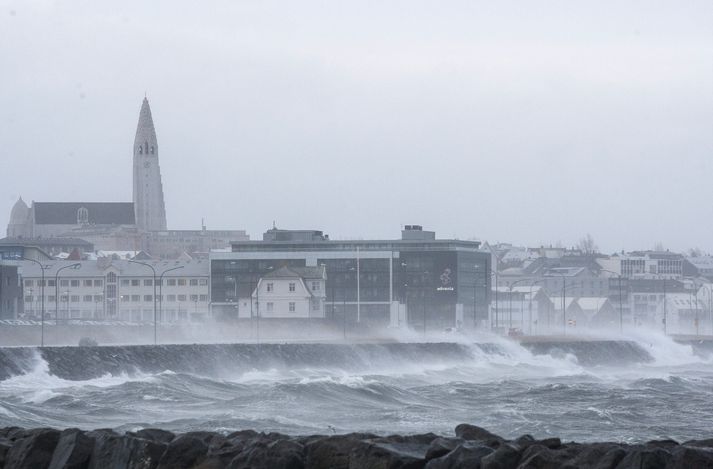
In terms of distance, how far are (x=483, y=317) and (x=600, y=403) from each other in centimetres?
8031

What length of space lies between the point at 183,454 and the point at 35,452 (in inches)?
92.1

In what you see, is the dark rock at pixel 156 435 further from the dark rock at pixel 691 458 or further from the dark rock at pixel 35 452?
the dark rock at pixel 691 458

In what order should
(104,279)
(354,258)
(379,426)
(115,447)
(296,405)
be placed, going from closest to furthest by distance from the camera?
(115,447) < (379,426) < (296,405) < (354,258) < (104,279)

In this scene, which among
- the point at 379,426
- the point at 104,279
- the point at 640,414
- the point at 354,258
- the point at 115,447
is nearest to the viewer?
the point at 115,447

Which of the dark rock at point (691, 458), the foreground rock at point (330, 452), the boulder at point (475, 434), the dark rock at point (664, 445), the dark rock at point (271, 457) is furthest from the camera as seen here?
the boulder at point (475, 434)

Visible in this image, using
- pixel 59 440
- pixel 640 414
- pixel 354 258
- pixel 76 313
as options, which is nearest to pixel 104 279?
pixel 76 313

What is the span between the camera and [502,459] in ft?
65.1

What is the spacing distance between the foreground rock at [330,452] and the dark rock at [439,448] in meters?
0.01

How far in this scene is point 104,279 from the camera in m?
134

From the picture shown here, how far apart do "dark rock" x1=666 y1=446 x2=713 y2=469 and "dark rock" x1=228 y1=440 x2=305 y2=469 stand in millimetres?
5140

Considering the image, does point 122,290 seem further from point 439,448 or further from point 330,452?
point 439,448

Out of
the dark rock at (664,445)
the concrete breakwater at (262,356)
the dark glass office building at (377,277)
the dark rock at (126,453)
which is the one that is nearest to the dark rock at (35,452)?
the dark rock at (126,453)

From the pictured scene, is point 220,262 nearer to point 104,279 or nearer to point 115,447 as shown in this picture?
point 104,279

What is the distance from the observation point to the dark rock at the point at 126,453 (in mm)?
21625
